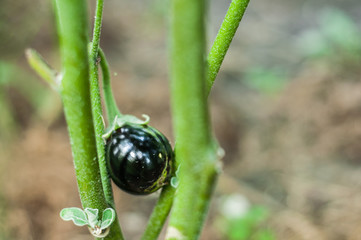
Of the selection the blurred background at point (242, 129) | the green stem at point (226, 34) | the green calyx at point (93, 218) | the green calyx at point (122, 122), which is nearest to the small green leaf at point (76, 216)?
the green calyx at point (93, 218)

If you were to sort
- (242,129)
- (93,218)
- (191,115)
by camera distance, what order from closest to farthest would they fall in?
(191,115) < (93,218) < (242,129)

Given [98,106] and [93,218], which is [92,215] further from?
[98,106]

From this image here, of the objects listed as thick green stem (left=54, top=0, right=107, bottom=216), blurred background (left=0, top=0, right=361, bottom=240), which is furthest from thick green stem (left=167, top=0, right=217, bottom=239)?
blurred background (left=0, top=0, right=361, bottom=240)

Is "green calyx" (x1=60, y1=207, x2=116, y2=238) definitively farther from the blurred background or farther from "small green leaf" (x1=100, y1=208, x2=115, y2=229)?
the blurred background

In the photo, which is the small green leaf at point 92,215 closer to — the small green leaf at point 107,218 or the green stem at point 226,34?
the small green leaf at point 107,218

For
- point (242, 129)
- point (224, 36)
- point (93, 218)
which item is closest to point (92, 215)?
point (93, 218)

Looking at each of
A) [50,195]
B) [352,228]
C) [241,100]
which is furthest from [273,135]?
[50,195]

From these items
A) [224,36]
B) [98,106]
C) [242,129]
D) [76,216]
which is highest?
[242,129]
